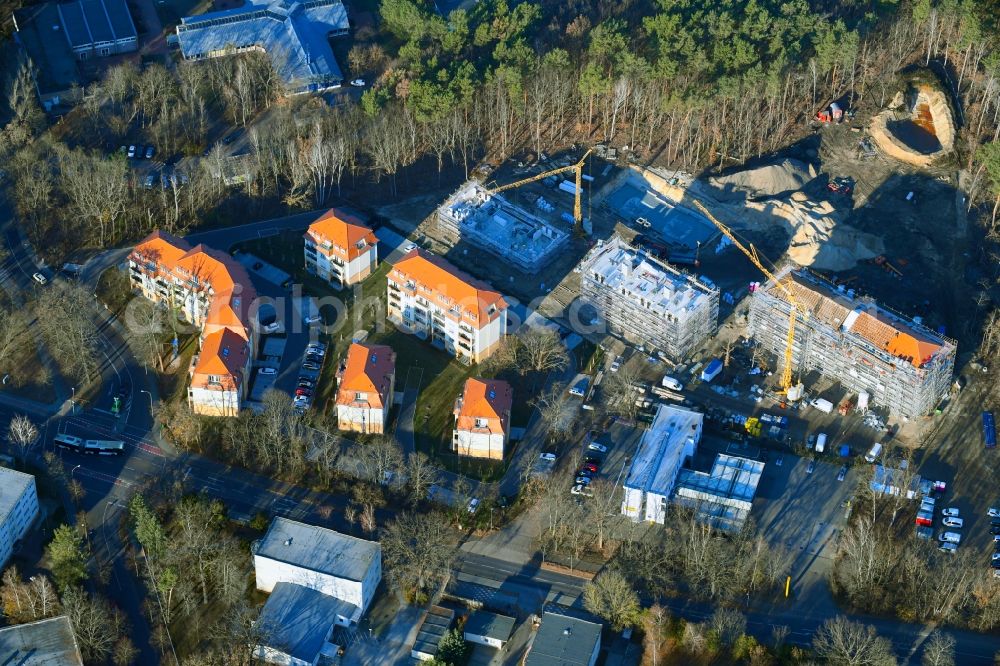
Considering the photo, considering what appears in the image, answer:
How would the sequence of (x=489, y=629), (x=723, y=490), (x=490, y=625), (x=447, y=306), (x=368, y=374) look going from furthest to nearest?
(x=447, y=306) < (x=368, y=374) < (x=723, y=490) < (x=490, y=625) < (x=489, y=629)

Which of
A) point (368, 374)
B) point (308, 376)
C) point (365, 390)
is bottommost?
point (308, 376)

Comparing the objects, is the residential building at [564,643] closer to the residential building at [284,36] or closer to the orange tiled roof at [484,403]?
the orange tiled roof at [484,403]

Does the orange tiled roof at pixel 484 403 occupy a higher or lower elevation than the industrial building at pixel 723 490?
higher

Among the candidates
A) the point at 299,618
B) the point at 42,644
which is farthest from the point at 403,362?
the point at 42,644

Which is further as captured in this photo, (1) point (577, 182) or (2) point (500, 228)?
(2) point (500, 228)

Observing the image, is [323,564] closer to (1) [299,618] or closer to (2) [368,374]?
(1) [299,618]

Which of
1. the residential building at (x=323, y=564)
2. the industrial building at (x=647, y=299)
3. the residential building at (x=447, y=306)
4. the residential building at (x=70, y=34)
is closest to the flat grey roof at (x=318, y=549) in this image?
the residential building at (x=323, y=564)

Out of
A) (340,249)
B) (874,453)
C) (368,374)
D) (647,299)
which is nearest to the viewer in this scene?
(874,453)

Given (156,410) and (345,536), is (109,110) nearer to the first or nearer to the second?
(156,410)
